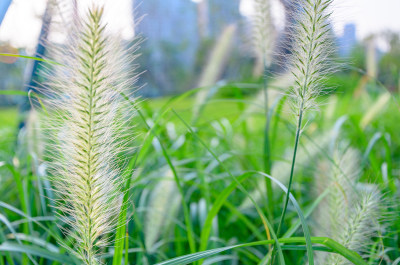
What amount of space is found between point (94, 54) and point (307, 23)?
440mm

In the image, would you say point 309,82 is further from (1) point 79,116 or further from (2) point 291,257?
(2) point 291,257

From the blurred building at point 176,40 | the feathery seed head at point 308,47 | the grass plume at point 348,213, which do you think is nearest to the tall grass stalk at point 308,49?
the feathery seed head at point 308,47

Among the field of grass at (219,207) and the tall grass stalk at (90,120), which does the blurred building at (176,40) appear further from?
the tall grass stalk at (90,120)

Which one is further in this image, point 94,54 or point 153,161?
point 153,161

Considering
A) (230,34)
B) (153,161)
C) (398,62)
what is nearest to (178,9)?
(398,62)

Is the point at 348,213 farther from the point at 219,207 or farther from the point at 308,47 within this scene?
the point at 308,47

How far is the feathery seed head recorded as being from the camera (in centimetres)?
72

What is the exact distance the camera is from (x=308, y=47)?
2.41 ft

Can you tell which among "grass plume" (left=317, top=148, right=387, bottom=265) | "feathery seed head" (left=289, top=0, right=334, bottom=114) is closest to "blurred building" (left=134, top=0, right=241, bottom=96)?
"grass plume" (left=317, top=148, right=387, bottom=265)

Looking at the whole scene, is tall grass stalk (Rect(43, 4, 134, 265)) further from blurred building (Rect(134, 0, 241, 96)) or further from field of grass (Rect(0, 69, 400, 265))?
blurred building (Rect(134, 0, 241, 96))

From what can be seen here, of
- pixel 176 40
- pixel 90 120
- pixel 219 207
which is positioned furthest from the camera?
pixel 176 40

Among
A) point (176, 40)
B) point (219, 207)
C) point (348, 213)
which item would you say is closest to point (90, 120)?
point (219, 207)

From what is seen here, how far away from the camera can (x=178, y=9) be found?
399 inches

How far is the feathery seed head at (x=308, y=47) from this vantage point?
72cm
